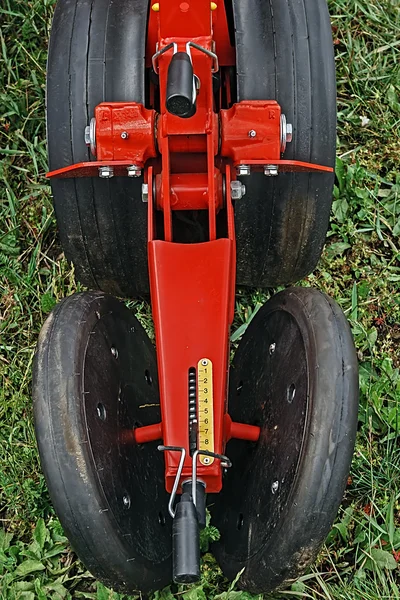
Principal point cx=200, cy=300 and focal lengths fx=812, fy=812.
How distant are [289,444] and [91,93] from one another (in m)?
1.10

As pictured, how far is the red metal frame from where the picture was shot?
192cm

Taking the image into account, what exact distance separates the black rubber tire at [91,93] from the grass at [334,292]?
1.65 ft

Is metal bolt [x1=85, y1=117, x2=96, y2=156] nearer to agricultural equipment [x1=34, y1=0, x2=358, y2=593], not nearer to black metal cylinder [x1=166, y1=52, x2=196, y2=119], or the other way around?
agricultural equipment [x1=34, y1=0, x2=358, y2=593]

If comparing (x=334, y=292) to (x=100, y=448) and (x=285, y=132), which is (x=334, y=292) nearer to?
(x=285, y=132)

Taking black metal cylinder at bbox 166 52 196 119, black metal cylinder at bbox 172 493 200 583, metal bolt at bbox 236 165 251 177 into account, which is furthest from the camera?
metal bolt at bbox 236 165 251 177

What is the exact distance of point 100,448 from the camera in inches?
76.5

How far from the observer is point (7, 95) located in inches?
121

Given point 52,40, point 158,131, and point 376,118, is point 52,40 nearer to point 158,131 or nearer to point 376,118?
point 158,131

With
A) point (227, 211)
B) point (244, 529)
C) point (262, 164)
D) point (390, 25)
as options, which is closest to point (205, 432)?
point (244, 529)

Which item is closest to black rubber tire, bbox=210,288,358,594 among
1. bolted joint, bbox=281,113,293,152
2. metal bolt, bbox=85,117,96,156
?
bolted joint, bbox=281,113,293,152

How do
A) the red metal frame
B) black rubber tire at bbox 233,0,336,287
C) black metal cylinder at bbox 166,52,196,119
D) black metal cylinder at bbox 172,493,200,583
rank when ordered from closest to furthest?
black metal cylinder at bbox 172,493,200,583 < black metal cylinder at bbox 166,52,196,119 < the red metal frame < black rubber tire at bbox 233,0,336,287

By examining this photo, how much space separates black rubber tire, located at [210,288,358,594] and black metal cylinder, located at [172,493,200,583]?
0.27 metres

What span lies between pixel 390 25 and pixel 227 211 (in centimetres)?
151

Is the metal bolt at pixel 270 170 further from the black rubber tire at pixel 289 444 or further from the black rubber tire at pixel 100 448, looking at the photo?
the black rubber tire at pixel 100 448
